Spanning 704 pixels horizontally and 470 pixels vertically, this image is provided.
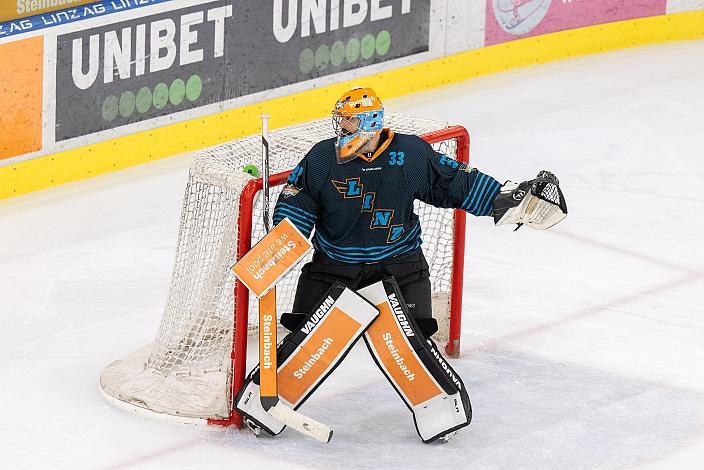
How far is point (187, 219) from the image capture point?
5215mm

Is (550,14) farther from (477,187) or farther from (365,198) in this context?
(365,198)

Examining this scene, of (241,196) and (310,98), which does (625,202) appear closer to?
(310,98)

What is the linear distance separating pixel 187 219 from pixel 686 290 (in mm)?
2139

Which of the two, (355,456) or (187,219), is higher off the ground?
(187,219)

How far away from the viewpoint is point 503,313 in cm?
606

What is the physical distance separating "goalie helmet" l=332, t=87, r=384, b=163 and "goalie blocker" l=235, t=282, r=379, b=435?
401mm

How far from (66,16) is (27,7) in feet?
0.66

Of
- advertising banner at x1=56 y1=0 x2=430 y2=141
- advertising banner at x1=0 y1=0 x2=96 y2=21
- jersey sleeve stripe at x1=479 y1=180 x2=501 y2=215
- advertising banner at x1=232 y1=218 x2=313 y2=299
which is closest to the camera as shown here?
advertising banner at x1=232 y1=218 x2=313 y2=299

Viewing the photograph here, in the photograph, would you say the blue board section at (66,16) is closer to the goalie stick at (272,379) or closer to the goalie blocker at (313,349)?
the goalie stick at (272,379)

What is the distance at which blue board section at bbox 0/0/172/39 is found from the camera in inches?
278

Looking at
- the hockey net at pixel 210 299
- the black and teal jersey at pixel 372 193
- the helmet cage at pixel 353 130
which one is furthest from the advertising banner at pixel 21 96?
the helmet cage at pixel 353 130

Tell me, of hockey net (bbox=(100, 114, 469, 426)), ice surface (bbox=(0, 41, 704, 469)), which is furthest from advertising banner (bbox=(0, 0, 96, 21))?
hockey net (bbox=(100, 114, 469, 426))

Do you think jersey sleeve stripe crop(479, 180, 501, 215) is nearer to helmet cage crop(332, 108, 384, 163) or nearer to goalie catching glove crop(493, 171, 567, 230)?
goalie catching glove crop(493, 171, 567, 230)

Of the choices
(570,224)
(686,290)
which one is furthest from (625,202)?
(686,290)
